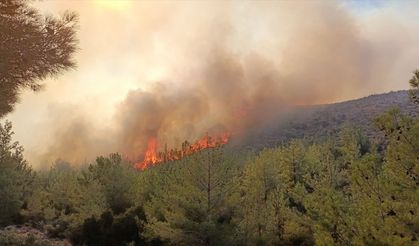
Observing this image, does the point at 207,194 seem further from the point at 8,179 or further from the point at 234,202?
the point at 8,179

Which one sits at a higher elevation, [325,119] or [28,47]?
[325,119]

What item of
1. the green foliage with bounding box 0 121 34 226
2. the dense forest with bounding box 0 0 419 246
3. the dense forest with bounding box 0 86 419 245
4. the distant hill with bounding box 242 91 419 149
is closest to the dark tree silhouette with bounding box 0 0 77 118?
the dense forest with bounding box 0 0 419 246

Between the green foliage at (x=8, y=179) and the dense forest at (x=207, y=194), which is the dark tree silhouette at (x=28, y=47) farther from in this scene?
the green foliage at (x=8, y=179)

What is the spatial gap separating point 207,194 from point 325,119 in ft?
426

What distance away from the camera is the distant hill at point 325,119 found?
123 meters

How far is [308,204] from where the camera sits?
39.4ft

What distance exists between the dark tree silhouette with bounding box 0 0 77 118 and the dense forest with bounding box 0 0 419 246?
0.02m

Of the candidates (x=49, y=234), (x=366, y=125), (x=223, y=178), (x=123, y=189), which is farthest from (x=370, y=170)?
(x=366, y=125)

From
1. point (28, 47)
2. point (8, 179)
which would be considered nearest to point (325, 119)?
point (8, 179)

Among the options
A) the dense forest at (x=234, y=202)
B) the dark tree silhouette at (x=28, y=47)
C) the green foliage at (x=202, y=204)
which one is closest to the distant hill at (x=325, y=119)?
the dense forest at (x=234, y=202)

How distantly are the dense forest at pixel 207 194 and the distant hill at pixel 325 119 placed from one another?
90407mm

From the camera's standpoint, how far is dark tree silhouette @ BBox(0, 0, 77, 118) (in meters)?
8.90

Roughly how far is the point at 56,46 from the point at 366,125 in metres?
110

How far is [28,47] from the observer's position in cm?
927
